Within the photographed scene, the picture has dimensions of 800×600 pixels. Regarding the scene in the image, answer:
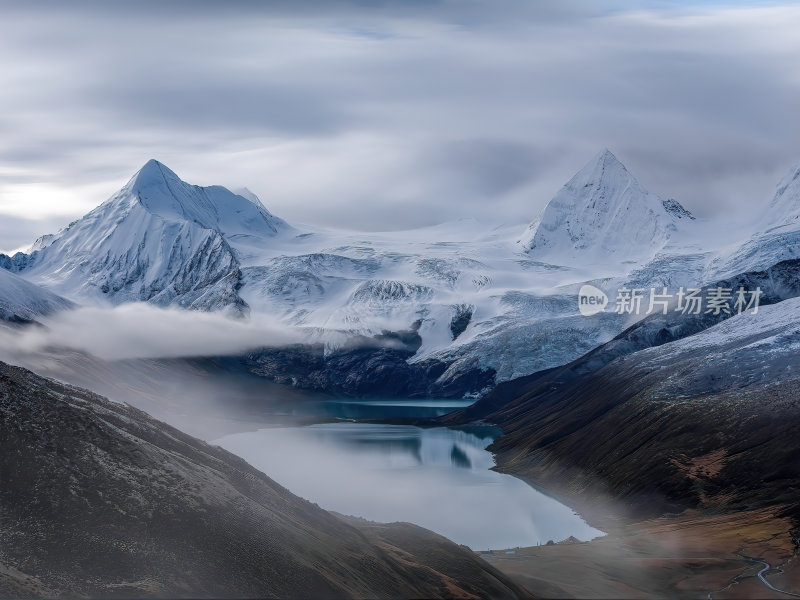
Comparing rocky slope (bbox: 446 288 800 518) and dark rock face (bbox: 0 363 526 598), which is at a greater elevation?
rocky slope (bbox: 446 288 800 518)

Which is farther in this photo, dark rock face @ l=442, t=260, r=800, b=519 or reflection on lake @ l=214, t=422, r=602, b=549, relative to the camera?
dark rock face @ l=442, t=260, r=800, b=519

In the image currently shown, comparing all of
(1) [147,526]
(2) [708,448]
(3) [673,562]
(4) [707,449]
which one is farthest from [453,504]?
(1) [147,526]

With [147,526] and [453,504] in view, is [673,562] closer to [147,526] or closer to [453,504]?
[453,504]

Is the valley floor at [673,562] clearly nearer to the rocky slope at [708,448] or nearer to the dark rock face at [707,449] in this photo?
the rocky slope at [708,448]

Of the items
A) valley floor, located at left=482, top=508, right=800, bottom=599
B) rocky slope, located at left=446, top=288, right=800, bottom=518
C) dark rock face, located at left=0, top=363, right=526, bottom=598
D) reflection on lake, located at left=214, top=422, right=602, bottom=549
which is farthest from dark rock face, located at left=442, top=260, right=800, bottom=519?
dark rock face, located at left=0, top=363, right=526, bottom=598

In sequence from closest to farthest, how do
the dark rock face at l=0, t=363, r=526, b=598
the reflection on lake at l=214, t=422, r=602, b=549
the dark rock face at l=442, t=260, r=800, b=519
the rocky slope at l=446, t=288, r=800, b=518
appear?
the dark rock face at l=0, t=363, r=526, b=598 → the reflection on lake at l=214, t=422, r=602, b=549 → the dark rock face at l=442, t=260, r=800, b=519 → the rocky slope at l=446, t=288, r=800, b=518

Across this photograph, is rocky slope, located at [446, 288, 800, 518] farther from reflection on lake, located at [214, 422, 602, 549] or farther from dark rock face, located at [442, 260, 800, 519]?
reflection on lake, located at [214, 422, 602, 549]
